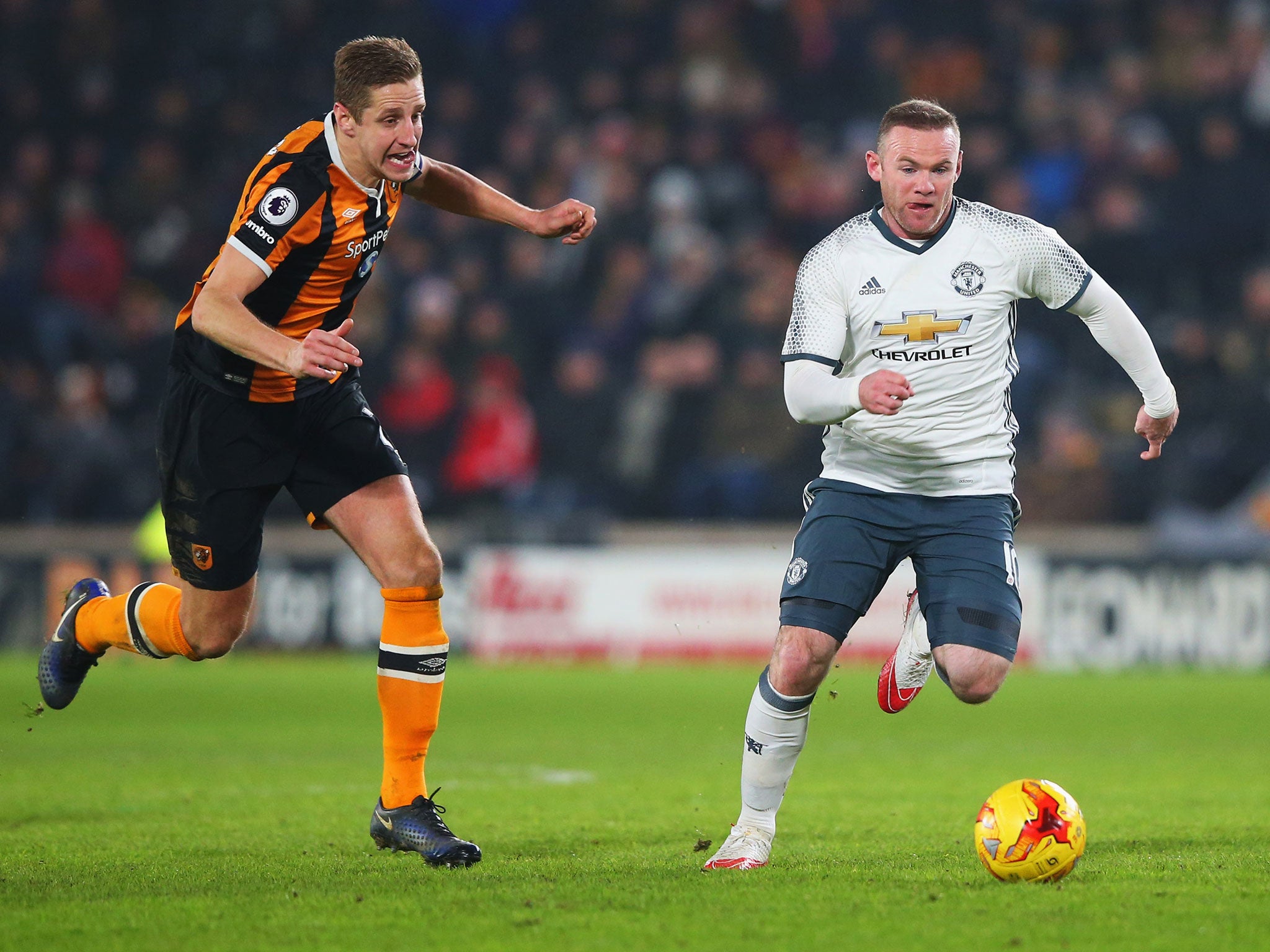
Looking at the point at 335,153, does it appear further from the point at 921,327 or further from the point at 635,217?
the point at 635,217

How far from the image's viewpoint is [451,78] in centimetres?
1791

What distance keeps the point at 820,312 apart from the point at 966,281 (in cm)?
47

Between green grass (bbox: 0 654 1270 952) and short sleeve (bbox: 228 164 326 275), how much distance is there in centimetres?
178

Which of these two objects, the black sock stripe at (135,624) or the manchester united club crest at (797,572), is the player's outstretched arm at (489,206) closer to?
the manchester united club crest at (797,572)

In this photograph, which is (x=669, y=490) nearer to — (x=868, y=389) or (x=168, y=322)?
(x=168, y=322)

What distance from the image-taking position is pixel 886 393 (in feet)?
14.6

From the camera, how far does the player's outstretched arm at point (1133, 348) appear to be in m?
5.17

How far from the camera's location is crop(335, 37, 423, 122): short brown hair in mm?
5039

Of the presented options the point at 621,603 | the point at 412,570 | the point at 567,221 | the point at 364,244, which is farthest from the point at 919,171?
the point at 621,603

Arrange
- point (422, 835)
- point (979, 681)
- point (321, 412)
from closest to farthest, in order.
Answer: point (979, 681)
point (422, 835)
point (321, 412)

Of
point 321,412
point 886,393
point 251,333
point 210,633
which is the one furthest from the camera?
point 210,633

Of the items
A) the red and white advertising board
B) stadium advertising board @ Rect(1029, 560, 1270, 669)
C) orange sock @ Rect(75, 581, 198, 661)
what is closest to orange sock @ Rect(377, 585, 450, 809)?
orange sock @ Rect(75, 581, 198, 661)

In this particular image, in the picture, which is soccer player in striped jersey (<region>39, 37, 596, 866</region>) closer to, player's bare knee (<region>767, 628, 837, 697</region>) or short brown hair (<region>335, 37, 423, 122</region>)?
short brown hair (<region>335, 37, 423, 122</region>)

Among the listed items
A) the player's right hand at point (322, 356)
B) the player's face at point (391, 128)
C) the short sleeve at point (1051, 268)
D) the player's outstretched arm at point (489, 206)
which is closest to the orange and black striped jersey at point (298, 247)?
the player's face at point (391, 128)
